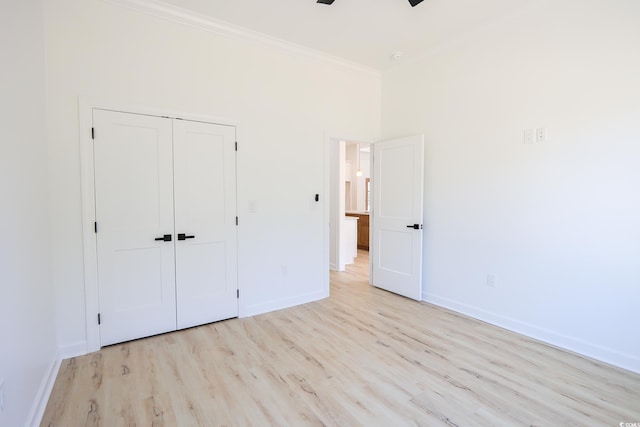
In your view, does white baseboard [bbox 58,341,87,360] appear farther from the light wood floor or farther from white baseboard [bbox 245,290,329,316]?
white baseboard [bbox 245,290,329,316]

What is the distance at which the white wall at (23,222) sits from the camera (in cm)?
153

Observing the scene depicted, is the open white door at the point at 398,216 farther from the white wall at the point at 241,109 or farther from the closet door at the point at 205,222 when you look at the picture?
the closet door at the point at 205,222

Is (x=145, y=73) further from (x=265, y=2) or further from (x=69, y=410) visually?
(x=69, y=410)

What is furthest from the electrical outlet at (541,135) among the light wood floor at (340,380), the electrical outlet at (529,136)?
the light wood floor at (340,380)

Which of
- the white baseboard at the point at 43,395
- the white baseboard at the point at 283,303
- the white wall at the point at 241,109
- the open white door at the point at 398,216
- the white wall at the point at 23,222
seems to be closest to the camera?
the white wall at the point at 23,222

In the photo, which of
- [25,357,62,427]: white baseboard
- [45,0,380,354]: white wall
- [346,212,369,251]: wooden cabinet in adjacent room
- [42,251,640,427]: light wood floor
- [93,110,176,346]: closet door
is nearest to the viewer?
[25,357,62,427]: white baseboard

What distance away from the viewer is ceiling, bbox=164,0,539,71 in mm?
2844

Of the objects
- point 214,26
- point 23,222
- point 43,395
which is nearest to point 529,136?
point 214,26

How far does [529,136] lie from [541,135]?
0.32 ft

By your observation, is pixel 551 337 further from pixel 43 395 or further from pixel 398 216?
pixel 43 395

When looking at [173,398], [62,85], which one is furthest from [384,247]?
[62,85]

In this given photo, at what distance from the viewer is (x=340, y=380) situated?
7.44 ft

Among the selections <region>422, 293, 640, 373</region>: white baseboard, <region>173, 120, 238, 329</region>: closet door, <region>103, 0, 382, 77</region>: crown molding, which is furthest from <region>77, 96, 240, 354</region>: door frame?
<region>422, 293, 640, 373</region>: white baseboard

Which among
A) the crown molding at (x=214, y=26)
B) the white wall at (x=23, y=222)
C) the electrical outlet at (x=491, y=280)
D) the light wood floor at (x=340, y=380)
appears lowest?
the light wood floor at (x=340, y=380)
